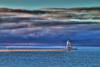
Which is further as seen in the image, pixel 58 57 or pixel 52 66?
pixel 58 57

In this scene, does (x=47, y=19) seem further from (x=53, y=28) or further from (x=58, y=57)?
(x=58, y=57)

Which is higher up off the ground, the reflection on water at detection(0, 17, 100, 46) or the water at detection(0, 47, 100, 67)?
the reflection on water at detection(0, 17, 100, 46)

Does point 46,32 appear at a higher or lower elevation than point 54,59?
higher

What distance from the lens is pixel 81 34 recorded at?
603 centimetres

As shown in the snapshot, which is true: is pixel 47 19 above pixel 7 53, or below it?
above

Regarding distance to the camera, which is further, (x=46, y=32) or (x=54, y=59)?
(x=54, y=59)

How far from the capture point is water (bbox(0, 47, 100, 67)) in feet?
19.8

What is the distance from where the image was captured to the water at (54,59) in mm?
6039

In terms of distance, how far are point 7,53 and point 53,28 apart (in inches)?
26.5

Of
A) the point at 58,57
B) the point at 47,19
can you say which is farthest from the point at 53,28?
the point at 58,57

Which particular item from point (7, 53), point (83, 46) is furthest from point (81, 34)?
point (7, 53)

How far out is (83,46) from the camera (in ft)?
19.8

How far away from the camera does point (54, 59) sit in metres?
6.23

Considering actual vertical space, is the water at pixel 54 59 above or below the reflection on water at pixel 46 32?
below
